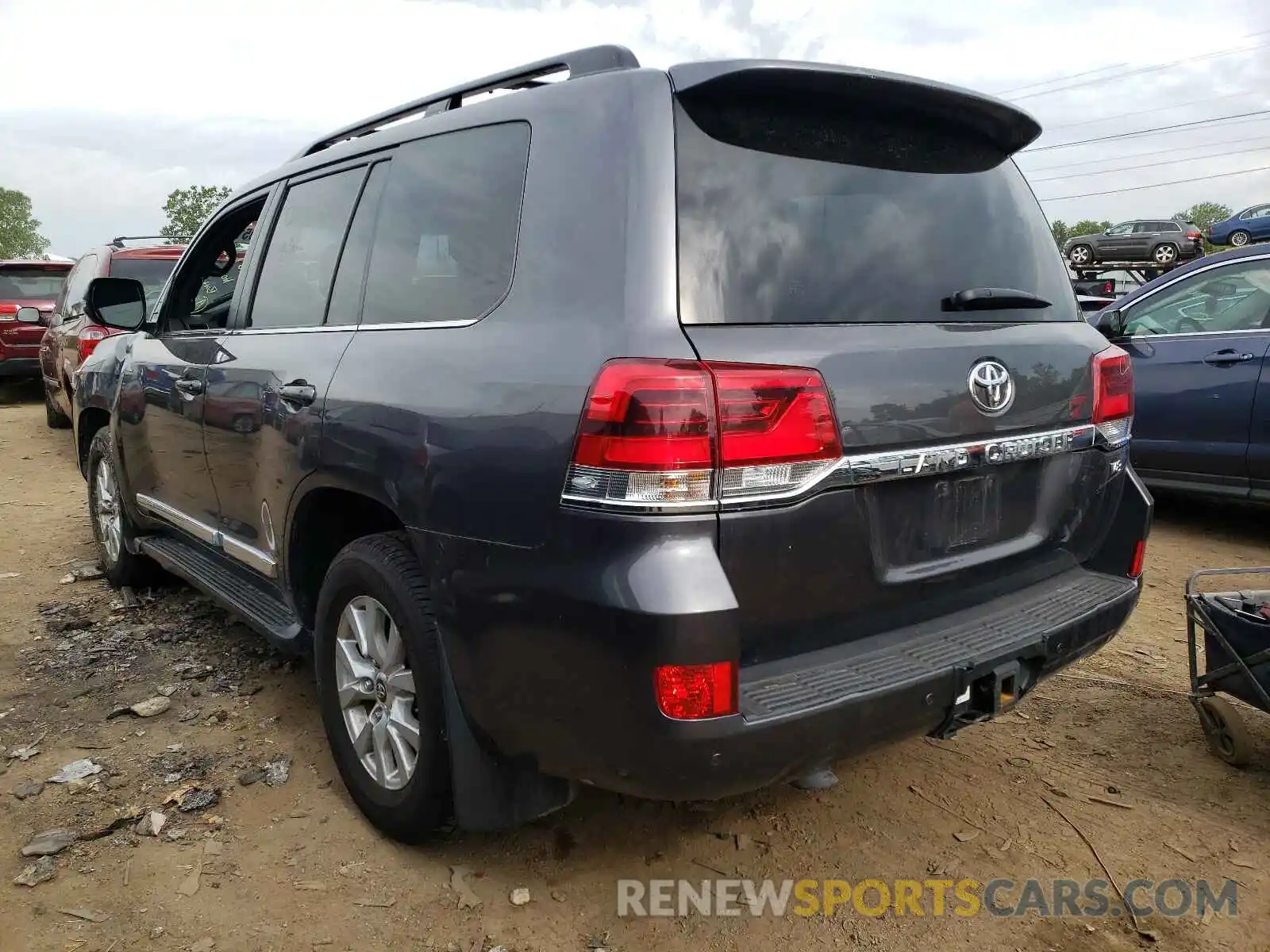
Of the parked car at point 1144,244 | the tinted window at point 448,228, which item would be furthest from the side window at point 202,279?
the parked car at point 1144,244

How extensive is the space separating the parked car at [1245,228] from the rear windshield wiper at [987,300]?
79.2 ft

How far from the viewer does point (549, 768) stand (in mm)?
2104

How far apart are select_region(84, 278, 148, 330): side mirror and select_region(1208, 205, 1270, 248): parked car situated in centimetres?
2458

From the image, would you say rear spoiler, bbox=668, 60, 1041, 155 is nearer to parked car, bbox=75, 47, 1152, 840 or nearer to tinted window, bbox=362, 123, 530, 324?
parked car, bbox=75, 47, 1152, 840

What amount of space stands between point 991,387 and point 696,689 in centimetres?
103

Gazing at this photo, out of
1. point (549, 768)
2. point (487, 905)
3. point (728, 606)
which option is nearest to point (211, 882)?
point (487, 905)

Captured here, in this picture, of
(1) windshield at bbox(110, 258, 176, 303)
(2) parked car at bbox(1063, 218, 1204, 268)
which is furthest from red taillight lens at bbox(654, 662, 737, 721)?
(2) parked car at bbox(1063, 218, 1204, 268)

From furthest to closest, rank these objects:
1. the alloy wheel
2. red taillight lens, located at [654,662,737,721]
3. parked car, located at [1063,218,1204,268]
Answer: parked car, located at [1063,218,1204,268], the alloy wheel, red taillight lens, located at [654,662,737,721]

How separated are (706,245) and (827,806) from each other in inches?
67.1

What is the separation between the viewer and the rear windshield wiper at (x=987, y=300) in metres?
2.35

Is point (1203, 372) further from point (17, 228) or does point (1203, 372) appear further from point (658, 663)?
point (17, 228)

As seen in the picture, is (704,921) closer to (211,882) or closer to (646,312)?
(211,882)

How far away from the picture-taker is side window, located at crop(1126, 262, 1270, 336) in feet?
17.6

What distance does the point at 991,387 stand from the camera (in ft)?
7.39
